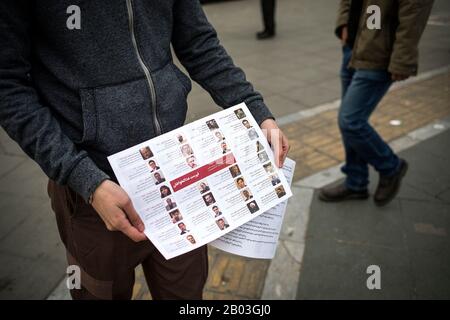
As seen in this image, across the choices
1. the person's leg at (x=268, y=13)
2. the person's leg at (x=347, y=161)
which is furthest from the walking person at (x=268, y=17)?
the person's leg at (x=347, y=161)

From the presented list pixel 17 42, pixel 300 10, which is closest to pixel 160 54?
pixel 17 42

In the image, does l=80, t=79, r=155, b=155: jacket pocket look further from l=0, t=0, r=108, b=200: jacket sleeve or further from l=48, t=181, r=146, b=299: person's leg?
l=48, t=181, r=146, b=299: person's leg

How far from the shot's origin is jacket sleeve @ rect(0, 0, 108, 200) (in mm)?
914

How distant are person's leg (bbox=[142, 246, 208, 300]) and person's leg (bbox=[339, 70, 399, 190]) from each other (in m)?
1.57

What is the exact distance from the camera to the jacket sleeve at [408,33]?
6.83 ft

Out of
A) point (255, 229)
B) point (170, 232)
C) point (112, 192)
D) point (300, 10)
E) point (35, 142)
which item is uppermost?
point (35, 142)

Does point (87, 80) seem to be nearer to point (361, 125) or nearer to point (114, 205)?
point (114, 205)

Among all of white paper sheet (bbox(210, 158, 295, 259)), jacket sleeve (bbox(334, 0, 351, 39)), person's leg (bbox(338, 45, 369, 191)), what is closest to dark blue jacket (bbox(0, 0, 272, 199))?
white paper sheet (bbox(210, 158, 295, 259))

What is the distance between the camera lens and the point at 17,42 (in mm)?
917

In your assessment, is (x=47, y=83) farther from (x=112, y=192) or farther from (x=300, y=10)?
(x=300, y=10)

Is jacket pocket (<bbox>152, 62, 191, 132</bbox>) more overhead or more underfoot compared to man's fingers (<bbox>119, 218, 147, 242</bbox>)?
more overhead

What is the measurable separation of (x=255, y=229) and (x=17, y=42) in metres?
0.91

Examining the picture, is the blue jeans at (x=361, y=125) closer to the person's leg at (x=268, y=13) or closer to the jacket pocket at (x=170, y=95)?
the jacket pocket at (x=170, y=95)

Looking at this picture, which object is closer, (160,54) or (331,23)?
(160,54)
